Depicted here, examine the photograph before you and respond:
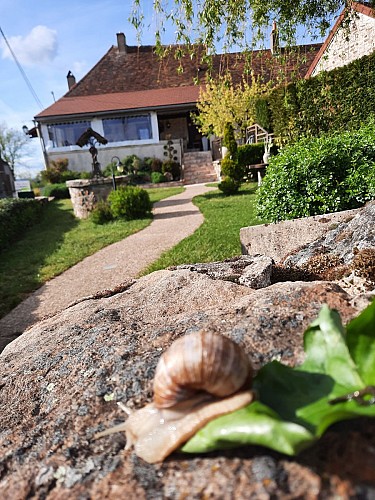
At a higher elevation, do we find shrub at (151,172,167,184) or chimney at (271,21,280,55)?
chimney at (271,21,280,55)

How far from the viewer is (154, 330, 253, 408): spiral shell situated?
98 centimetres

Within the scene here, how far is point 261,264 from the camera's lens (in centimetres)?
316

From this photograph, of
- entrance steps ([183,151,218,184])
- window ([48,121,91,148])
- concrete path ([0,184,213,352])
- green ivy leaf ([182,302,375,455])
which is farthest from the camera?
window ([48,121,91,148])

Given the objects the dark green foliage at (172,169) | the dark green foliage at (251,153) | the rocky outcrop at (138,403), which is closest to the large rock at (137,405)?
the rocky outcrop at (138,403)

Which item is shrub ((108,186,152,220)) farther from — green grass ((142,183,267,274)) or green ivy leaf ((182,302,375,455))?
green ivy leaf ((182,302,375,455))

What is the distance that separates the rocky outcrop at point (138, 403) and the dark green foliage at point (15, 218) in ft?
28.5

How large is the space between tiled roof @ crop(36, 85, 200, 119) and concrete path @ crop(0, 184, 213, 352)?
1725cm

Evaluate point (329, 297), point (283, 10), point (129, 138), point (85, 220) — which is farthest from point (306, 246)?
point (129, 138)

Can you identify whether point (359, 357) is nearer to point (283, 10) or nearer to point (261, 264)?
point (261, 264)

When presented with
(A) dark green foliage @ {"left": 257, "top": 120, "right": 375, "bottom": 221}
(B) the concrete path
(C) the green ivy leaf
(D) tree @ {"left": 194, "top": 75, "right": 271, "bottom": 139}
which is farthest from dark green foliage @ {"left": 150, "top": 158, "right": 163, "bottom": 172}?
(C) the green ivy leaf

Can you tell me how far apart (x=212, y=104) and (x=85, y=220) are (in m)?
12.6

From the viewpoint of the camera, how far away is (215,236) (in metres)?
8.19

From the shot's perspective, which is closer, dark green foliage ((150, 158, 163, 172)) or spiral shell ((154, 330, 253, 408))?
spiral shell ((154, 330, 253, 408))

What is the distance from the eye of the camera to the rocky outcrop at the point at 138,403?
3.07ft
